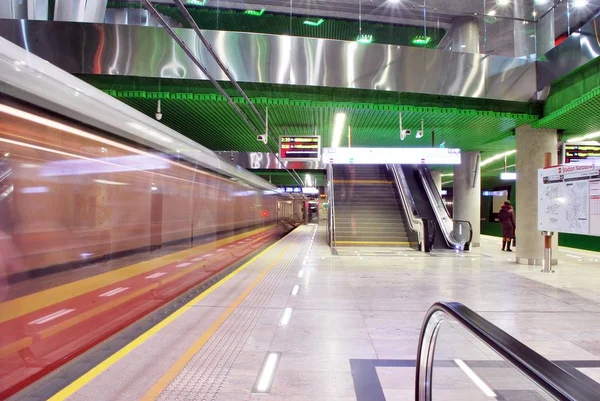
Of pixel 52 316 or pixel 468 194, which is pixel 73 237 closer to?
pixel 52 316

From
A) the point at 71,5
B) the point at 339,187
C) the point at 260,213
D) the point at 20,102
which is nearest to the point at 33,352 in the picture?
the point at 20,102

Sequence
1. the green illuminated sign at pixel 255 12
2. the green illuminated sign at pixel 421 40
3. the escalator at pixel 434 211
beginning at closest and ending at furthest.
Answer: the escalator at pixel 434 211
the green illuminated sign at pixel 255 12
the green illuminated sign at pixel 421 40

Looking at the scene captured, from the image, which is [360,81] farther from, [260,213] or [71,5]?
[260,213]

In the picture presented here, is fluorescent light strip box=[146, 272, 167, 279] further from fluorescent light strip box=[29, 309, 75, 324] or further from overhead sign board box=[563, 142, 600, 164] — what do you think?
overhead sign board box=[563, 142, 600, 164]

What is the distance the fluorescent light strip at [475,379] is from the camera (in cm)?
260

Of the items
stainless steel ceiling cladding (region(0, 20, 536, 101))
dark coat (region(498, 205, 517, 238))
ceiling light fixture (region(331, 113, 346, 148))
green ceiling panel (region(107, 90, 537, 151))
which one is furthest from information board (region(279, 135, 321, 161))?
dark coat (region(498, 205, 517, 238))

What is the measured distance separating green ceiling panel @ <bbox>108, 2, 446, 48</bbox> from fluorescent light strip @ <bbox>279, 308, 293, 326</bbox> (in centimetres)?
1218

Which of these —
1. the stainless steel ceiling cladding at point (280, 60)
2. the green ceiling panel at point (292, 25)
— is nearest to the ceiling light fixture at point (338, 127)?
→ the stainless steel ceiling cladding at point (280, 60)

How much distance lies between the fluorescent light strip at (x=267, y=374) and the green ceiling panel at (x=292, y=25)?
13.2 metres

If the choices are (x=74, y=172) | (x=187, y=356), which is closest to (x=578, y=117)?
(x=187, y=356)

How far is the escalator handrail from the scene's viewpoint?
1.04 m

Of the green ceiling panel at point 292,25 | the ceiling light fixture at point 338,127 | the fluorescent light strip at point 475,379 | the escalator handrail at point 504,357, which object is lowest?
the fluorescent light strip at point 475,379

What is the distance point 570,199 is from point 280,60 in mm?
5986

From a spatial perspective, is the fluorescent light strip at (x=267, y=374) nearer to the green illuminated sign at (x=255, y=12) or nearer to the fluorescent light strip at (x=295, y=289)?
the fluorescent light strip at (x=295, y=289)
